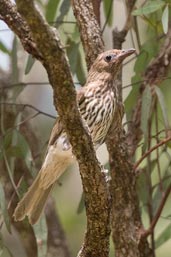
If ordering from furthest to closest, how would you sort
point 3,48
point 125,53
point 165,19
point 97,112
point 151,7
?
point 3,48 < point 125,53 < point 97,112 < point 151,7 < point 165,19

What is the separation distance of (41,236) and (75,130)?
3.93 feet

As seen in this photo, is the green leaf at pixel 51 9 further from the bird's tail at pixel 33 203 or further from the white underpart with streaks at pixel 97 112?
the bird's tail at pixel 33 203

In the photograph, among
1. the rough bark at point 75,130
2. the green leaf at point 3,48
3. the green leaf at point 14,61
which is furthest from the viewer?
the green leaf at point 3,48

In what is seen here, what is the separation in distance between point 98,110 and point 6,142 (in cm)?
55

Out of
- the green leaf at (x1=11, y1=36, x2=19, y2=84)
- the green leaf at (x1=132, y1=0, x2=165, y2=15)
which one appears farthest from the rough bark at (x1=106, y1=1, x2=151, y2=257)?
the green leaf at (x1=11, y1=36, x2=19, y2=84)

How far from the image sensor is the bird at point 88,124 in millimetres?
3727

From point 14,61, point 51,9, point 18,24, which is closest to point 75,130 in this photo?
point 18,24

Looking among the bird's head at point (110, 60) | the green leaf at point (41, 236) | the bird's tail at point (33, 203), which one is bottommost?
the green leaf at point (41, 236)

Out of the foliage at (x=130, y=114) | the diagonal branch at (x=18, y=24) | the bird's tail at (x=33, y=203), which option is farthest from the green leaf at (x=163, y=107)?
the diagonal branch at (x=18, y=24)

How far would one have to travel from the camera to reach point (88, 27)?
360 cm

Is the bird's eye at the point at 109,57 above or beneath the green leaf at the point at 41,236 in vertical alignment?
above

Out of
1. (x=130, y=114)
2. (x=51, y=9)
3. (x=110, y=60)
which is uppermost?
(x=51, y=9)

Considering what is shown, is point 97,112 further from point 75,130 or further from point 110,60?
point 75,130

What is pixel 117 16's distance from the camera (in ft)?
22.2
